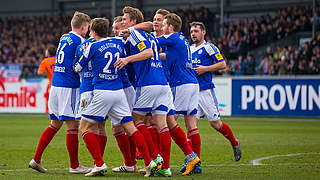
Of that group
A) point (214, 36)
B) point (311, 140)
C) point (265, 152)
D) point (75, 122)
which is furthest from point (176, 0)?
point (75, 122)

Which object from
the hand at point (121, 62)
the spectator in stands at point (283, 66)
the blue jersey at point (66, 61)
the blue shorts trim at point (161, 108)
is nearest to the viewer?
the hand at point (121, 62)

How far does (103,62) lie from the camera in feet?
22.0

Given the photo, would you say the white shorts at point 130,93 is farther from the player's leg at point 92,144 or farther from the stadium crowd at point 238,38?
the stadium crowd at point 238,38

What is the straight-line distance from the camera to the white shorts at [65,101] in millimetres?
7418

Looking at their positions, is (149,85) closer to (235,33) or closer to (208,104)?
(208,104)

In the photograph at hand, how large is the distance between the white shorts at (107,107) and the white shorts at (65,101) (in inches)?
28.6

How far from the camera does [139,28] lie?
694 centimetres

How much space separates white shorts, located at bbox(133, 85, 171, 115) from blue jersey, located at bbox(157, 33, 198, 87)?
2.20 feet

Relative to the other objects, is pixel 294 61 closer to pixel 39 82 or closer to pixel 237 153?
pixel 39 82

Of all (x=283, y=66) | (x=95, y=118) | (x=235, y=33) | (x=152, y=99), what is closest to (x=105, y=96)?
(x=95, y=118)

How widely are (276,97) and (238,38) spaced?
7601 millimetres

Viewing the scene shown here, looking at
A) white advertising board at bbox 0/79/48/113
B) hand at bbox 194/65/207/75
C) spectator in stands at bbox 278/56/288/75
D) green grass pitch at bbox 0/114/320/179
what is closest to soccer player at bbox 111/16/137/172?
green grass pitch at bbox 0/114/320/179

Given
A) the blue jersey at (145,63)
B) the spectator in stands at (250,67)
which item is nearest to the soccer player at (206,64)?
the blue jersey at (145,63)

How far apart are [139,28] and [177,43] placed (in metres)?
0.82
